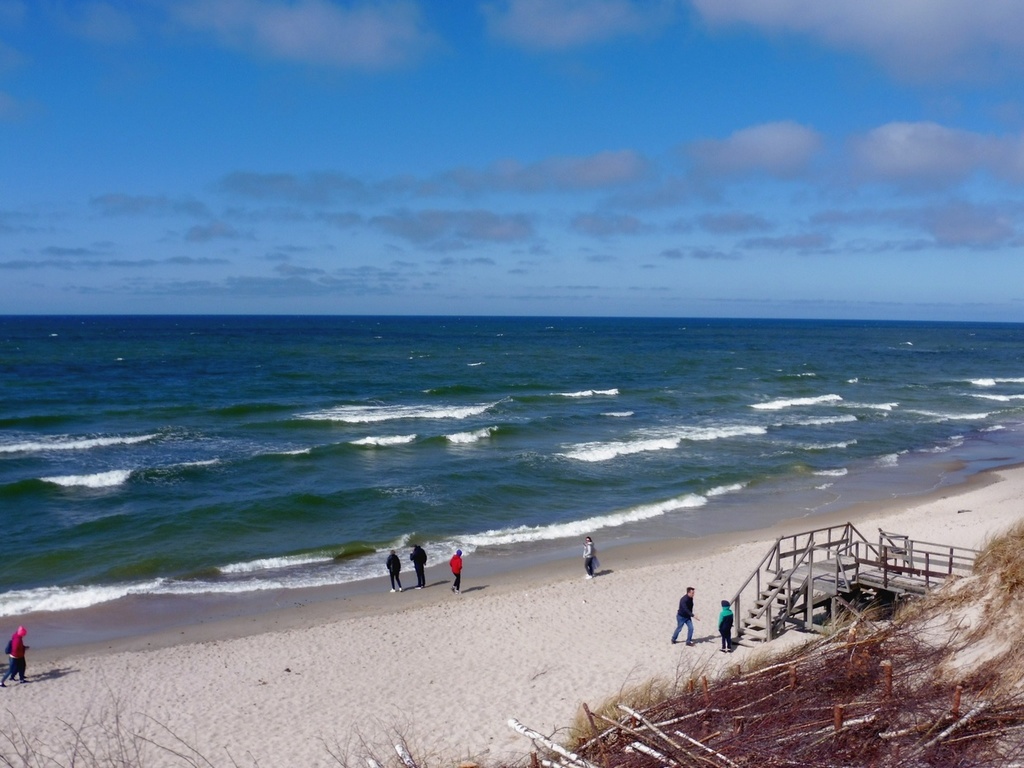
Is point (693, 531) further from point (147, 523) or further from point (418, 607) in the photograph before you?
point (147, 523)

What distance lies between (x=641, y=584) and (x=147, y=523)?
14579mm

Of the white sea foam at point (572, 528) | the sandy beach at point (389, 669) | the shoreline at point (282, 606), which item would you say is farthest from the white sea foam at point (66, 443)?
the white sea foam at point (572, 528)

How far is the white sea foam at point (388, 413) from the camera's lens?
4216 cm

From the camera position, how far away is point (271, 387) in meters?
54.2

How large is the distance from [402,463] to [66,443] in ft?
47.9

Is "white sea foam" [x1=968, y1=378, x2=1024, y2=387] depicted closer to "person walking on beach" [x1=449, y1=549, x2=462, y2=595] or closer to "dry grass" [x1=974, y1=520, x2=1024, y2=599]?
"person walking on beach" [x1=449, y1=549, x2=462, y2=595]

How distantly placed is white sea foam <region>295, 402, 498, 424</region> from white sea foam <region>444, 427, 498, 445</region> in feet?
14.8

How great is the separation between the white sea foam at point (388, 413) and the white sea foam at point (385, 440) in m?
4.58

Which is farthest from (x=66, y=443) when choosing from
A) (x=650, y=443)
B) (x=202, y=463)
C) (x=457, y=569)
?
(x=650, y=443)

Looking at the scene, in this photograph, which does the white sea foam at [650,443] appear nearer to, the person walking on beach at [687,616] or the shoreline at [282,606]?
the shoreline at [282,606]

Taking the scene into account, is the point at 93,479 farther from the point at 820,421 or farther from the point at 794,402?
the point at 794,402

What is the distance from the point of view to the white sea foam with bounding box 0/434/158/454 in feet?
110

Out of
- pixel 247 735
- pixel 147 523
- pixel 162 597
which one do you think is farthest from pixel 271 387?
pixel 247 735

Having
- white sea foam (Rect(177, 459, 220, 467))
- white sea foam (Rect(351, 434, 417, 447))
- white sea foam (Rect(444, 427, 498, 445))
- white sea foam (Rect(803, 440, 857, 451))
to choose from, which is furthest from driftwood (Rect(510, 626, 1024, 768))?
white sea foam (Rect(803, 440, 857, 451))
